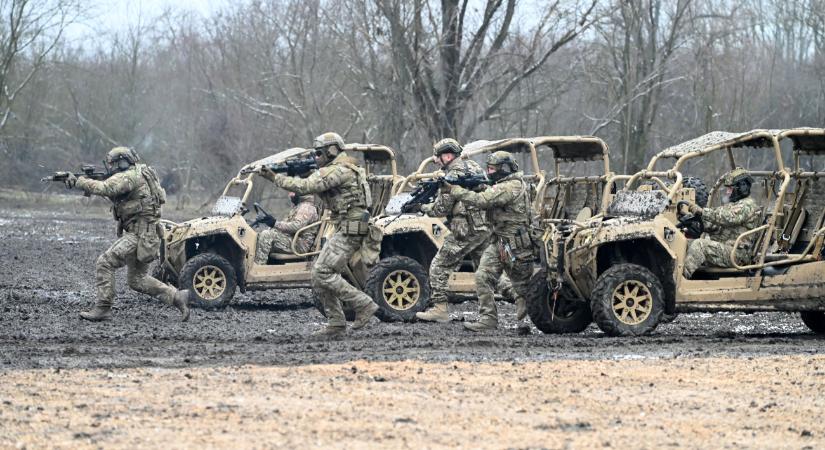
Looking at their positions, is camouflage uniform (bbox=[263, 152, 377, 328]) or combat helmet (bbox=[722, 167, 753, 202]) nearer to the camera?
camouflage uniform (bbox=[263, 152, 377, 328])

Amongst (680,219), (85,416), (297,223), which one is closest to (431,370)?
(85,416)

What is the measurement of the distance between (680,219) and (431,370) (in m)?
3.80

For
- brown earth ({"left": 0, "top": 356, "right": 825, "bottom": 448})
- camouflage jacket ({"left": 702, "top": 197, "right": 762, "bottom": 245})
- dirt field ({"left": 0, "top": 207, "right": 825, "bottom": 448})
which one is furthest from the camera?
camouflage jacket ({"left": 702, "top": 197, "right": 762, "bottom": 245})

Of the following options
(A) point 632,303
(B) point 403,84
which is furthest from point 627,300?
(B) point 403,84

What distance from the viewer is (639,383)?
9.60m

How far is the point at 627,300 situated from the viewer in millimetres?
12469

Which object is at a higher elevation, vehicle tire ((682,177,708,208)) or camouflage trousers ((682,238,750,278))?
vehicle tire ((682,177,708,208))

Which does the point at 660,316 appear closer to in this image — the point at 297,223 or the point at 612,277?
the point at 612,277

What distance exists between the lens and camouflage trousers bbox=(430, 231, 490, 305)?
45.9ft

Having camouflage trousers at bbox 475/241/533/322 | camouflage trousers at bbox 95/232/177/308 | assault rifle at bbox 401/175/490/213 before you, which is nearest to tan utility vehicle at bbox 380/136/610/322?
assault rifle at bbox 401/175/490/213

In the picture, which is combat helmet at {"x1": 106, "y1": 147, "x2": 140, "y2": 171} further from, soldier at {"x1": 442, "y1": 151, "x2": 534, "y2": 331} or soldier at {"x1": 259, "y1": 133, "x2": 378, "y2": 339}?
soldier at {"x1": 442, "y1": 151, "x2": 534, "y2": 331}

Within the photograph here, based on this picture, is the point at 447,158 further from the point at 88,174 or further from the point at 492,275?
the point at 88,174

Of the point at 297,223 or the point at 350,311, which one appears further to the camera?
the point at 297,223

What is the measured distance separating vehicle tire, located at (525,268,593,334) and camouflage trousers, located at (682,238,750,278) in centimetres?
116
